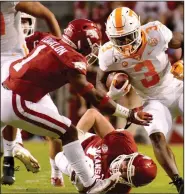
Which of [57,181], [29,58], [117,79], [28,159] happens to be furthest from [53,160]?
[29,58]

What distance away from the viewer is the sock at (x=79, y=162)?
10.7 ft

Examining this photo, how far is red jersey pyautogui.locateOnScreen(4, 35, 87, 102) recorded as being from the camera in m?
3.20

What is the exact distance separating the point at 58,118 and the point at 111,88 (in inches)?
22.1

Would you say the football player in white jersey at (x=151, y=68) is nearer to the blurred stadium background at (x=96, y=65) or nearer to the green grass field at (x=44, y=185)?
the green grass field at (x=44, y=185)

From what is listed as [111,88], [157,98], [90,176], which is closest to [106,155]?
[90,176]

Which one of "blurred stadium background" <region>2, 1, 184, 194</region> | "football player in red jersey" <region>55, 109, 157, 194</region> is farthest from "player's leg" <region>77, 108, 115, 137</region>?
"blurred stadium background" <region>2, 1, 184, 194</region>

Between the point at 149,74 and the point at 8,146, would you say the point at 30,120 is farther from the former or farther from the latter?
the point at 149,74

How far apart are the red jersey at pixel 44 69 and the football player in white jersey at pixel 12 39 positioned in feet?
0.57

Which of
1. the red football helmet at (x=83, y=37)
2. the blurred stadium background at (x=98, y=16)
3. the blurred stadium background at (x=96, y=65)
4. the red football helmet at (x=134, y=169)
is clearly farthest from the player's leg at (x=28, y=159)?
the blurred stadium background at (x=98, y=16)

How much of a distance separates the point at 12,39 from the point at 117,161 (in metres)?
0.86

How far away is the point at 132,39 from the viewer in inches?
148

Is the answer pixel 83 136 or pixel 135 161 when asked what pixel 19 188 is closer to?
pixel 83 136

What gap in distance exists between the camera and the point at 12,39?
3.75 metres

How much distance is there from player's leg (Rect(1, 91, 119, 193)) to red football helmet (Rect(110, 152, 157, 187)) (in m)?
0.05
